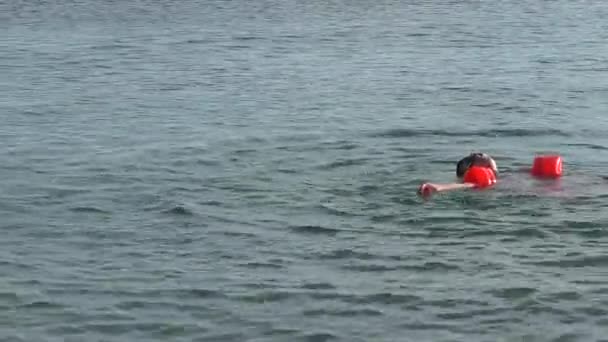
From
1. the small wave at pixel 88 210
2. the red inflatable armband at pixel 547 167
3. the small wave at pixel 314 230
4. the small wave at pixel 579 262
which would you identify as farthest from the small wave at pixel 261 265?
the red inflatable armband at pixel 547 167

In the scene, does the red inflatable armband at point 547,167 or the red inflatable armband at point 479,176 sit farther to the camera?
the red inflatable armband at point 547,167

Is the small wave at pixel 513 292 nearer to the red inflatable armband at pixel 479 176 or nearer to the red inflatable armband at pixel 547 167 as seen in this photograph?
the red inflatable armband at pixel 479 176

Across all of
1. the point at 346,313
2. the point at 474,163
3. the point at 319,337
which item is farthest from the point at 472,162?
the point at 319,337

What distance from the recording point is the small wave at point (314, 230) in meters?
14.1

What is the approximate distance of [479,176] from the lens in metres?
15.2

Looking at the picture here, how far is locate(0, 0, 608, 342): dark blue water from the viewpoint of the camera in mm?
11734

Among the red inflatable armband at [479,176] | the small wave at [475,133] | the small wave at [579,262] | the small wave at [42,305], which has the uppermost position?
the red inflatable armband at [479,176]

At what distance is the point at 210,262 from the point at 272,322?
1821mm

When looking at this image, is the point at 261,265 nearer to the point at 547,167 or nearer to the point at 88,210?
the point at 88,210

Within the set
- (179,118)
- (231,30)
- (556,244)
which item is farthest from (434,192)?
(231,30)

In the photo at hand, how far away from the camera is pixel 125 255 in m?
13.4

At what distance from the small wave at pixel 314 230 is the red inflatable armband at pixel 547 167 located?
2878 mm

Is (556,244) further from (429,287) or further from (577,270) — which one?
(429,287)

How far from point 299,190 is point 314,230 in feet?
6.00
